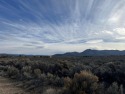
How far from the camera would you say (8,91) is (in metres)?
16.2

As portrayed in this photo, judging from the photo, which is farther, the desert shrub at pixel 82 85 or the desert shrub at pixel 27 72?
the desert shrub at pixel 27 72

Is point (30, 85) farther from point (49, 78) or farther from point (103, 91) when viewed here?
point (103, 91)

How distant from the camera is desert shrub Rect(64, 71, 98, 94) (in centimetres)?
1278

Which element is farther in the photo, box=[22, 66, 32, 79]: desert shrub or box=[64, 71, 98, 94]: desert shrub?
box=[22, 66, 32, 79]: desert shrub

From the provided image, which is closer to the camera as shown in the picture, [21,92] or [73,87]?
[73,87]

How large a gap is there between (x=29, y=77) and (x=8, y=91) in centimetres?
441

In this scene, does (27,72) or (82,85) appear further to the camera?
(27,72)

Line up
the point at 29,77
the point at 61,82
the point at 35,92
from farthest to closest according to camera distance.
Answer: the point at 29,77 < the point at 61,82 < the point at 35,92

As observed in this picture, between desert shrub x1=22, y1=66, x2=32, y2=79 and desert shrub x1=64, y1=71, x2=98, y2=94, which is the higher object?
desert shrub x1=22, y1=66, x2=32, y2=79

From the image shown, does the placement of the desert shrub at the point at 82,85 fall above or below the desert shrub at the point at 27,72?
below

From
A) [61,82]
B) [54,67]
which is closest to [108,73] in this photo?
[61,82]

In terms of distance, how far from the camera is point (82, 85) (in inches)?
517

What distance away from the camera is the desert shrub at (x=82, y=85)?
1278 centimetres

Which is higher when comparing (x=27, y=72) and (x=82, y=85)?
(x=27, y=72)
